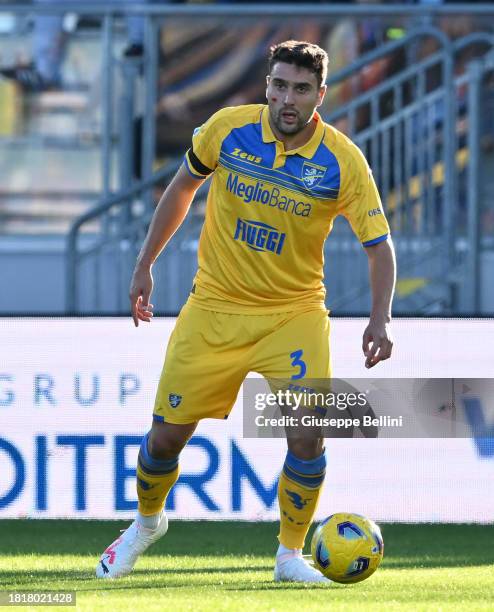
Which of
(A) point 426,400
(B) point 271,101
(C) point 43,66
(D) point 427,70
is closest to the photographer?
(B) point 271,101

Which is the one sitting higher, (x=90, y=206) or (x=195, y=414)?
(x=90, y=206)

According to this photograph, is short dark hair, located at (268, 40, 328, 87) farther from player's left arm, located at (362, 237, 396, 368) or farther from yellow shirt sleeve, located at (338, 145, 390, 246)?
player's left arm, located at (362, 237, 396, 368)

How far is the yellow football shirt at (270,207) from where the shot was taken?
5.22m

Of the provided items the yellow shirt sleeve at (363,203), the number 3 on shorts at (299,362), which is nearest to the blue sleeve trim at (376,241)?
the yellow shirt sleeve at (363,203)

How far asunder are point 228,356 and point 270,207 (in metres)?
0.58

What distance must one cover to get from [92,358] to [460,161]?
4.28m

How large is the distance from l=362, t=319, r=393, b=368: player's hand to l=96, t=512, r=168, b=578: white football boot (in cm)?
118

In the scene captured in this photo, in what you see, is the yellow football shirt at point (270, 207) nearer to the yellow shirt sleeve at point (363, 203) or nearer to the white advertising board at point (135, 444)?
the yellow shirt sleeve at point (363, 203)

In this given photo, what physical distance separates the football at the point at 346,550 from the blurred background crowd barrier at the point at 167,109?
4662 millimetres

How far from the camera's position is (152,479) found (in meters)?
5.50

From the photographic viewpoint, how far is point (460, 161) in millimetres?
10391

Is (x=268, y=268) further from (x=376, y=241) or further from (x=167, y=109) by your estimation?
(x=167, y=109)

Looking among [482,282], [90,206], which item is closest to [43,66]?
[90,206]

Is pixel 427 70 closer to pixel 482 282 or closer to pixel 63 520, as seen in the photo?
pixel 482 282
